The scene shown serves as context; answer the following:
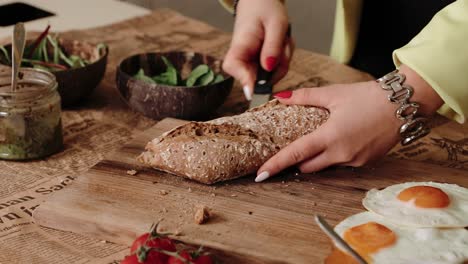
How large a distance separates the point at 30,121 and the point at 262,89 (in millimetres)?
589

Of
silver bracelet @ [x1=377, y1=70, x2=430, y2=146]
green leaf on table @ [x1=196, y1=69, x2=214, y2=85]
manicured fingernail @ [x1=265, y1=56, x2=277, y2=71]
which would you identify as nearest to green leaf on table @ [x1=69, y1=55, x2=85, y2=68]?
green leaf on table @ [x1=196, y1=69, x2=214, y2=85]

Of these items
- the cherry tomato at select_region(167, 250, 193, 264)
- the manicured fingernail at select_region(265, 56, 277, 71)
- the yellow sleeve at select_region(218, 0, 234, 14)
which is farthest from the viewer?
the yellow sleeve at select_region(218, 0, 234, 14)

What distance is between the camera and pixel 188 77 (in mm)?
1979

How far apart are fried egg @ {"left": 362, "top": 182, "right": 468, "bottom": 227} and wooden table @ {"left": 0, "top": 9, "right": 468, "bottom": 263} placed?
0.34 metres

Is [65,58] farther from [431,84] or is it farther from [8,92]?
[431,84]

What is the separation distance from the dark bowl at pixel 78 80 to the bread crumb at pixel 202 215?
0.68 m

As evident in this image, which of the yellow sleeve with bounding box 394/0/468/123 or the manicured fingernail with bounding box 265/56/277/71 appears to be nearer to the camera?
the yellow sleeve with bounding box 394/0/468/123

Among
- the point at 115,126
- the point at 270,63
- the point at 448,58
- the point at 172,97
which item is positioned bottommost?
the point at 115,126

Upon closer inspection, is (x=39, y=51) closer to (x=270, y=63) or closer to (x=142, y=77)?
(x=142, y=77)

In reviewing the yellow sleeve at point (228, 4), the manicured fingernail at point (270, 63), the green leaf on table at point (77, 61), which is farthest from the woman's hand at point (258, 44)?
the green leaf on table at point (77, 61)

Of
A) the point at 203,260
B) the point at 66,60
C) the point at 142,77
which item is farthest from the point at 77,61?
the point at 203,260

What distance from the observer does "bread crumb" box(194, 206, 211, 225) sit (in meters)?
1.38

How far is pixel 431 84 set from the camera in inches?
57.4

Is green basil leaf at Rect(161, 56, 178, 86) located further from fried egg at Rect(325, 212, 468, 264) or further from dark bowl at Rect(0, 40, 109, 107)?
fried egg at Rect(325, 212, 468, 264)
